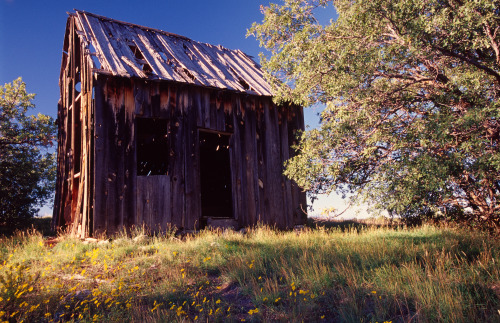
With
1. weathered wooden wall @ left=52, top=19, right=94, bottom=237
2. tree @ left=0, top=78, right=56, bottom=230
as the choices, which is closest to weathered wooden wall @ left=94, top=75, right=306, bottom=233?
weathered wooden wall @ left=52, top=19, right=94, bottom=237

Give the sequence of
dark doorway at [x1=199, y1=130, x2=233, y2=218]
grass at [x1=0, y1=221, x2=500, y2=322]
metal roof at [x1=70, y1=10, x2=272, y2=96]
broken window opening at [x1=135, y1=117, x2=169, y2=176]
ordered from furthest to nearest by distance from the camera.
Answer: dark doorway at [x1=199, y1=130, x2=233, y2=218] < broken window opening at [x1=135, y1=117, x2=169, y2=176] < metal roof at [x1=70, y1=10, x2=272, y2=96] < grass at [x1=0, y1=221, x2=500, y2=322]

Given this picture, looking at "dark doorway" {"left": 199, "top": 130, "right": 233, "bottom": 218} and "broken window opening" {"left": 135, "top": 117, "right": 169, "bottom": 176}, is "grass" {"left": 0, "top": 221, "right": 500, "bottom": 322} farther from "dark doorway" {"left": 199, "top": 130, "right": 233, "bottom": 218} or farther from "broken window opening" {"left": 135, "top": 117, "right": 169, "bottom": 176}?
"dark doorway" {"left": 199, "top": 130, "right": 233, "bottom": 218}

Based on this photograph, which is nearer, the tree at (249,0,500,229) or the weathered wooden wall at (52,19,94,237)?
the tree at (249,0,500,229)

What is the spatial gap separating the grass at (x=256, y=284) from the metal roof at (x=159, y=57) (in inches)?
199

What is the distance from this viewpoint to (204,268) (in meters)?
7.18

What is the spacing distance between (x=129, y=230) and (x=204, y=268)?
3.44 meters

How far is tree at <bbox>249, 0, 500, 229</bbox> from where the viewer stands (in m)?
6.94

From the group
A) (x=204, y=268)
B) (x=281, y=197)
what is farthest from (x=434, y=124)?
(x=281, y=197)

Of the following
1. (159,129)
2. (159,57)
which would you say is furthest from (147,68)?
(159,129)

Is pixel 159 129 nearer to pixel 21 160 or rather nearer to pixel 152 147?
pixel 152 147

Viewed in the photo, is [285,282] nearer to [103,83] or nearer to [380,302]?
[380,302]

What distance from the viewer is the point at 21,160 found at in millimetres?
15414

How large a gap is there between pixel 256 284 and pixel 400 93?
17.4 ft

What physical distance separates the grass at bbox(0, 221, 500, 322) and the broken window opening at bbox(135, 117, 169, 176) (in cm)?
567
